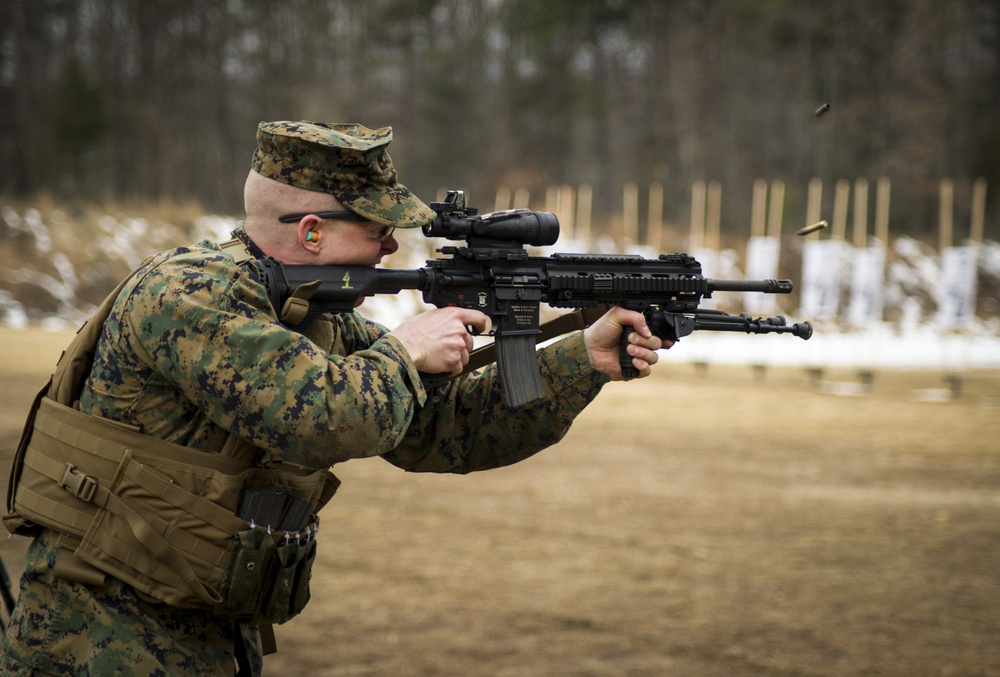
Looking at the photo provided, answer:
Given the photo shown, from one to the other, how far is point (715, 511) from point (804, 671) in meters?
2.78

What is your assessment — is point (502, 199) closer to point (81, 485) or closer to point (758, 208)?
point (758, 208)

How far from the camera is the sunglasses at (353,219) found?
239 cm

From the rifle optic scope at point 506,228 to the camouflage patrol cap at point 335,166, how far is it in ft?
0.81

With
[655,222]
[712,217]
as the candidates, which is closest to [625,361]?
[655,222]

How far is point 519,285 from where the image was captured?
2.85 meters

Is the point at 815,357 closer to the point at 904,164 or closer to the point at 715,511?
the point at 715,511

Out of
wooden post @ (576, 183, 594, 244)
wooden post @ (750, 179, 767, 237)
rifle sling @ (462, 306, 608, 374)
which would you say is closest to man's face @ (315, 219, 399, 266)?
rifle sling @ (462, 306, 608, 374)

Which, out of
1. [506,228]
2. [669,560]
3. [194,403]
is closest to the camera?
[194,403]

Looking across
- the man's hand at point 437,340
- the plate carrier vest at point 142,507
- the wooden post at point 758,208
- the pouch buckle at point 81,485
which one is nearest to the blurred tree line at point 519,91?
the wooden post at point 758,208

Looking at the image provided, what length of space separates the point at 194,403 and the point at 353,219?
0.61m

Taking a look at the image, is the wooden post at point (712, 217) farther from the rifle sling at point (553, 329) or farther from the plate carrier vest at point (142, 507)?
the plate carrier vest at point (142, 507)

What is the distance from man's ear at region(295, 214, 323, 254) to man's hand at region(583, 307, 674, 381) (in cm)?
88

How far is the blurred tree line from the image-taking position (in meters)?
29.1

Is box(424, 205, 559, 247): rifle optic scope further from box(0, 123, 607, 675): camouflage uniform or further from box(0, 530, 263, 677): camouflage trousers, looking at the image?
box(0, 530, 263, 677): camouflage trousers
